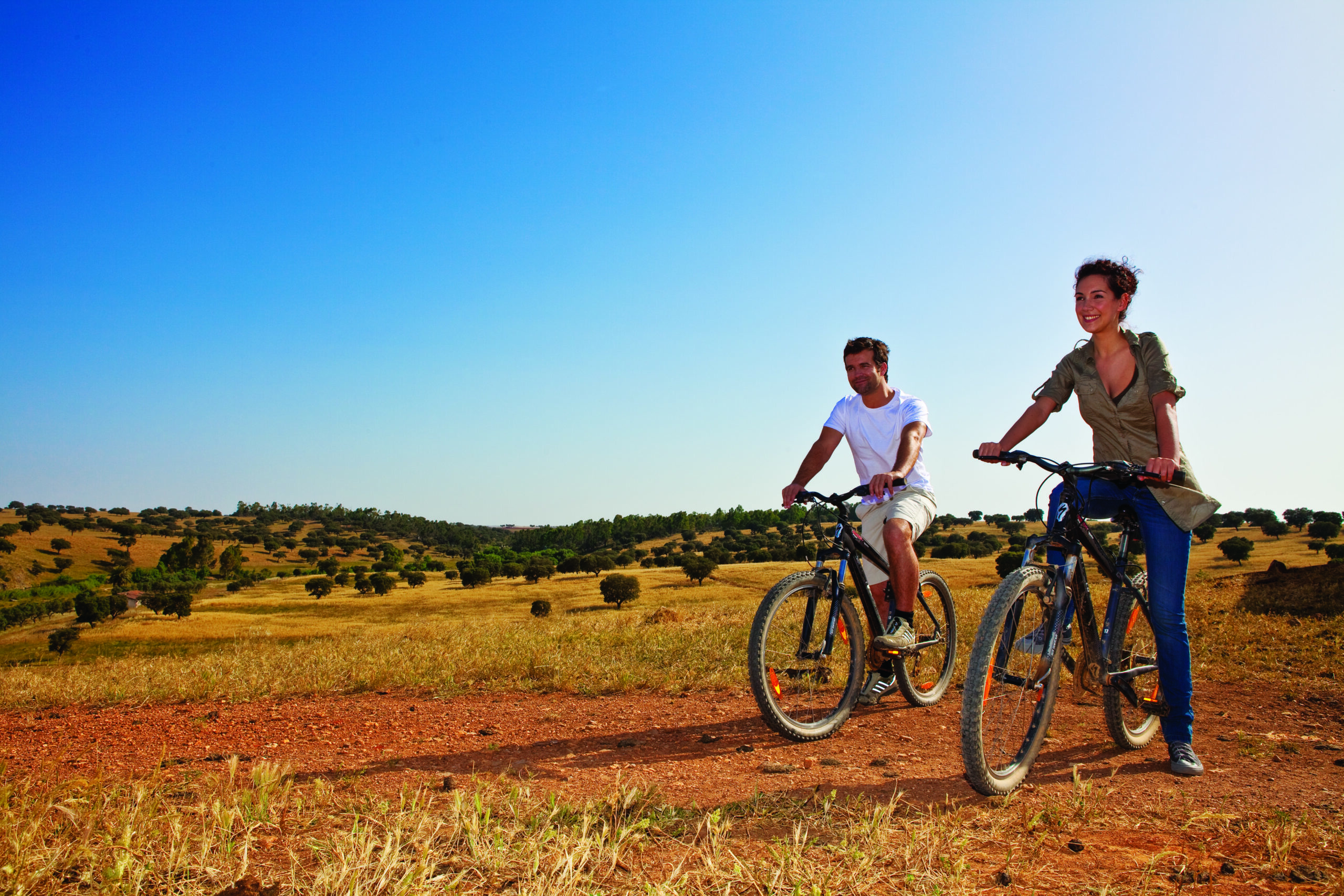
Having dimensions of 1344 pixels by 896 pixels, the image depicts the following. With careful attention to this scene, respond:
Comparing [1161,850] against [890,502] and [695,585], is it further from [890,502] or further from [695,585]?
[695,585]

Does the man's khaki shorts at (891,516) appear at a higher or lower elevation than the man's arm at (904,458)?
lower

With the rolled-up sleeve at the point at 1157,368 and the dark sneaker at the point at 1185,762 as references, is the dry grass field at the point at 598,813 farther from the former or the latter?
the rolled-up sleeve at the point at 1157,368

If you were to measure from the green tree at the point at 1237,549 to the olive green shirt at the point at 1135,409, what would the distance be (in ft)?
204

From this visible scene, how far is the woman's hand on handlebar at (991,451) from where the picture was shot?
164 inches

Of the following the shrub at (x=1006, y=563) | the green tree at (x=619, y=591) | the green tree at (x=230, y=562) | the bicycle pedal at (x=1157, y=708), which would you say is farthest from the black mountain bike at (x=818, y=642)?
the green tree at (x=230, y=562)

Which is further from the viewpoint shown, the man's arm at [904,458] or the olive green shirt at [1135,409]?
the man's arm at [904,458]

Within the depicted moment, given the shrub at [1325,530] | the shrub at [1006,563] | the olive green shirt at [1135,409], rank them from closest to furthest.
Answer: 1. the olive green shirt at [1135,409]
2. the shrub at [1006,563]
3. the shrub at [1325,530]

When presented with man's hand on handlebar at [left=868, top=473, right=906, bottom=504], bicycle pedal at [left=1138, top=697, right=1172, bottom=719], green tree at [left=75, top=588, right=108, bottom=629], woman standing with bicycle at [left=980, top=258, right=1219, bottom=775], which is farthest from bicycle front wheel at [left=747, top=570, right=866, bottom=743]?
green tree at [left=75, top=588, right=108, bottom=629]

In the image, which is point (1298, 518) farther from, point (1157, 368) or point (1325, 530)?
point (1157, 368)

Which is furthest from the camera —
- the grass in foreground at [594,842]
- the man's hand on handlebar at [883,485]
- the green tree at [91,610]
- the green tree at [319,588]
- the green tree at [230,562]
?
the green tree at [230,562]

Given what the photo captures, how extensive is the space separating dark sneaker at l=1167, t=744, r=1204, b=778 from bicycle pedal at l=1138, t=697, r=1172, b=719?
0.54ft

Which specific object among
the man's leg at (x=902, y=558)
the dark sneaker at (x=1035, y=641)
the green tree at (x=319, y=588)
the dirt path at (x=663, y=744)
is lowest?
the green tree at (x=319, y=588)

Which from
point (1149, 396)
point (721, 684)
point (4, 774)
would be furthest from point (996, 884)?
point (4, 774)

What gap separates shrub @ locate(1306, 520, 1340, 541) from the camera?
210ft
